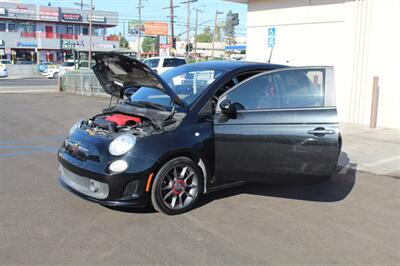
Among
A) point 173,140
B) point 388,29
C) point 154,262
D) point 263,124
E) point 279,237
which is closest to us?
point 154,262

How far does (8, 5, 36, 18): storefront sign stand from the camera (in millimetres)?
61041

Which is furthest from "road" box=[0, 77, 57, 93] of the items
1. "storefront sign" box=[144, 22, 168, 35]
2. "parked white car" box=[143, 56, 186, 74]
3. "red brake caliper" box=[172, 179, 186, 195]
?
"storefront sign" box=[144, 22, 168, 35]

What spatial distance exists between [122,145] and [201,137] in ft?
3.00

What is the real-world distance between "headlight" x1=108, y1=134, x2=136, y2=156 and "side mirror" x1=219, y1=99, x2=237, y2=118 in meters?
1.09

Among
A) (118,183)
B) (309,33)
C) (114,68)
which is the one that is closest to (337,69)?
(309,33)

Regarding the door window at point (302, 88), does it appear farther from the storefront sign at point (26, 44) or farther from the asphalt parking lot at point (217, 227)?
the storefront sign at point (26, 44)

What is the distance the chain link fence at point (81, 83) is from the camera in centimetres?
2023

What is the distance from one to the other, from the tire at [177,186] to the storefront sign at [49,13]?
211 ft

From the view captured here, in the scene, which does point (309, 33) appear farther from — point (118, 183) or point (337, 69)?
point (118, 183)

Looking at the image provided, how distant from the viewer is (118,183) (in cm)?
442

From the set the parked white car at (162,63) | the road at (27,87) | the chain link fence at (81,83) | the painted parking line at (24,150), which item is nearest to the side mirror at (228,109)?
the painted parking line at (24,150)

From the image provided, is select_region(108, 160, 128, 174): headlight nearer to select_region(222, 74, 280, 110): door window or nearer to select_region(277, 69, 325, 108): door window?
select_region(222, 74, 280, 110): door window

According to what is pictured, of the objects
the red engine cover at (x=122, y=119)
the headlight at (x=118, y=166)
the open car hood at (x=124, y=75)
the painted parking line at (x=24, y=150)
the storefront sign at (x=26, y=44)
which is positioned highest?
the storefront sign at (x=26, y=44)

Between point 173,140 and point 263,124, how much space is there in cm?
113
